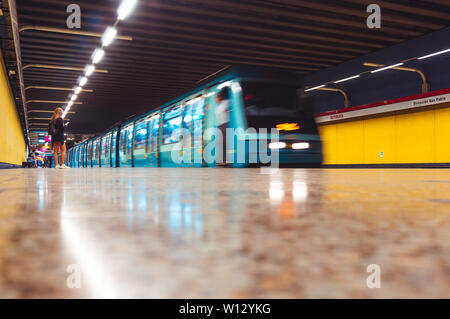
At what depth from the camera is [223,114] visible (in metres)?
8.52

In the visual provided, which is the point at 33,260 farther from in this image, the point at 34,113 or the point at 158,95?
the point at 34,113

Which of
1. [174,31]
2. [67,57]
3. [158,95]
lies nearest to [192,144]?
[174,31]

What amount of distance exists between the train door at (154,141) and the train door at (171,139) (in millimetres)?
361

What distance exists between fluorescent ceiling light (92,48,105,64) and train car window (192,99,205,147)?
534 centimetres

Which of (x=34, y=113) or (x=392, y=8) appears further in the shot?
(x=34, y=113)

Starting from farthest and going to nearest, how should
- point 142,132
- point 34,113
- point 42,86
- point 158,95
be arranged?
point 34,113 → point 158,95 → point 42,86 → point 142,132

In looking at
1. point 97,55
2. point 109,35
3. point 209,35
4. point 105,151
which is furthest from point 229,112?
point 105,151

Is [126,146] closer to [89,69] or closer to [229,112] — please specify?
[89,69]

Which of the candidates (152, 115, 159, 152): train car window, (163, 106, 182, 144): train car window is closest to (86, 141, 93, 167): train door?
(152, 115, 159, 152): train car window

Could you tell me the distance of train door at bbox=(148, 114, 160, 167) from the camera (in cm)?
1199

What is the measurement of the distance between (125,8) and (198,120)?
3.42 m

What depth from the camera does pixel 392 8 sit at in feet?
32.2

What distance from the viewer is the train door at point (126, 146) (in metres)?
14.6
